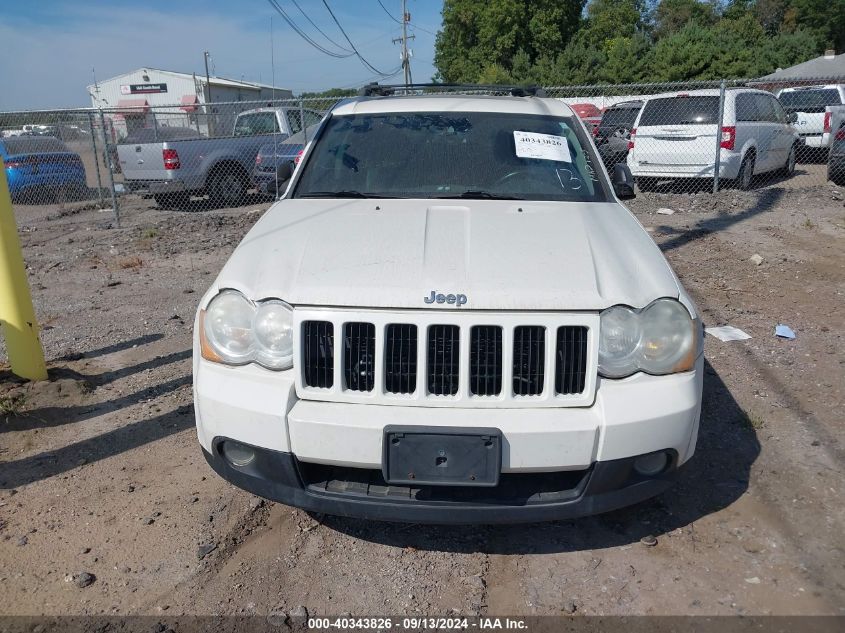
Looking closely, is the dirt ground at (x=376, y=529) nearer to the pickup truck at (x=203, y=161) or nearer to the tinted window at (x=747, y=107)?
the pickup truck at (x=203, y=161)

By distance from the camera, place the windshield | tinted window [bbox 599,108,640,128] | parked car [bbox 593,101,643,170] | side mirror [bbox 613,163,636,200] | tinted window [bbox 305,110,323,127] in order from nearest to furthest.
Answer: the windshield, side mirror [bbox 613,163,636,200], tinted window [bbox 305,110,323,127], parked car [bbox 593,101,643,170], tinted window [bbox 599,108,640,128]

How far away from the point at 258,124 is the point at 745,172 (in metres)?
8.84

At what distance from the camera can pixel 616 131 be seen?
15.1m

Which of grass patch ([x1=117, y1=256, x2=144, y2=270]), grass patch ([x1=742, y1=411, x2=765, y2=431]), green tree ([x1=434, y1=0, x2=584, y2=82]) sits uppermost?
green tree ([x1=434, y1=0, x2=584, y2=82])

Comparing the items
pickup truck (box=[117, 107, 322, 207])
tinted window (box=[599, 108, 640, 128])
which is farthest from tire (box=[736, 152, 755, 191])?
pickup truck (box=[117, 107, 322, 207])

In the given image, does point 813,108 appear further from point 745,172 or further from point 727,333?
point 727,333

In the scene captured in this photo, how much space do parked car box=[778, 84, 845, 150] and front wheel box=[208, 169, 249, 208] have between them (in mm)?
12085

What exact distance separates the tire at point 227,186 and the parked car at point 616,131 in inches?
272

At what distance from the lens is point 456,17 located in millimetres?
53406

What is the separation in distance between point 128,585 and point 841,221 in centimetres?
1018

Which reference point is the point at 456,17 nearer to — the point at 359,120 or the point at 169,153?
the point at 169,153

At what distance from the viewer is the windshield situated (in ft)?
12.1

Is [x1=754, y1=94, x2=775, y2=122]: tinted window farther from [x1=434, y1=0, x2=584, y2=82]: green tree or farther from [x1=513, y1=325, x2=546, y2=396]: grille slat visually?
[x1=434, y1=0, x2=584, y2=82]: green tree

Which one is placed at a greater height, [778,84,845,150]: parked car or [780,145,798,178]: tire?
[778,84,845,150]: parked car
